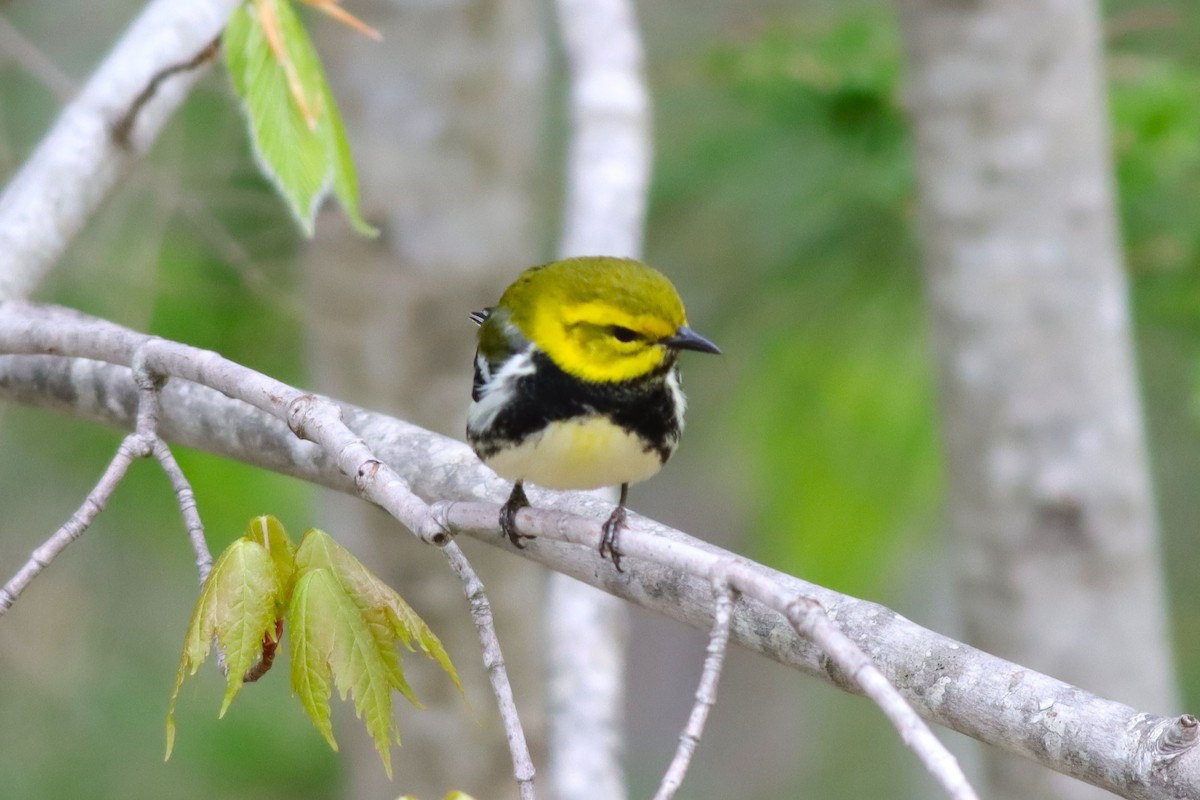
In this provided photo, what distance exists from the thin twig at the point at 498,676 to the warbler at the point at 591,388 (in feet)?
2.23

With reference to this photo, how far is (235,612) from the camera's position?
1477mm

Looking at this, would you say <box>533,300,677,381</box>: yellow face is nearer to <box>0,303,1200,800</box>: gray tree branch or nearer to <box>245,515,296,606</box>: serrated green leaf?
<box>0,303,1200,800</box>: gray tree branch

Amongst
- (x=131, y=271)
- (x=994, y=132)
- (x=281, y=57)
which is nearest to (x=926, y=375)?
(x=994, y=132)

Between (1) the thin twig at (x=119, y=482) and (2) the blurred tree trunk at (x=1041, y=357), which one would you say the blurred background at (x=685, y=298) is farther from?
(1) the thin twig at (x=119, y=482)

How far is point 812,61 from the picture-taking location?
4418mm

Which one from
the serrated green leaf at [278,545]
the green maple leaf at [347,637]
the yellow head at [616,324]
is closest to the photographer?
the green maple leaf at [347,637]

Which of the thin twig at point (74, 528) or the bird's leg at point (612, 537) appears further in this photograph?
the bird's leg at point (612, 537)

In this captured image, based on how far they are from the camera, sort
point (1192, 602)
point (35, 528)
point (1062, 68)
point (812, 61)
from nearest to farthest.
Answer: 1. point (1062, 68)
2. point (812, 61)
3. point (35, 528)
4. point (1192, 602)

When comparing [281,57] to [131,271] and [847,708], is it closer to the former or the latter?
[131,271]

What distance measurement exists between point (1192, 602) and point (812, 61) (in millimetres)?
7086

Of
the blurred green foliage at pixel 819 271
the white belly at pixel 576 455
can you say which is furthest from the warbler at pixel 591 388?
the blurred green foliage at pixel 819 271

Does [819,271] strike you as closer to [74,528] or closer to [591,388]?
[591,388]

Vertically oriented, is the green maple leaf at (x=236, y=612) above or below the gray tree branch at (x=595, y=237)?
below

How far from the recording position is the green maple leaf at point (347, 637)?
4.79 ft
